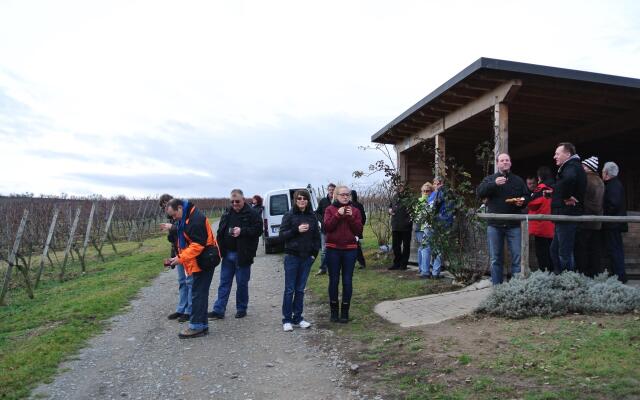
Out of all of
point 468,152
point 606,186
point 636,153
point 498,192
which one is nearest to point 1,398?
point 498,192

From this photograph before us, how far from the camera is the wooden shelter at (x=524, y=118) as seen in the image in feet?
26.2

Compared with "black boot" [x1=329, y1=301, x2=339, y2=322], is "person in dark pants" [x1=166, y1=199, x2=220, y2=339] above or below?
above

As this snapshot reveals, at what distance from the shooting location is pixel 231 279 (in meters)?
7.23

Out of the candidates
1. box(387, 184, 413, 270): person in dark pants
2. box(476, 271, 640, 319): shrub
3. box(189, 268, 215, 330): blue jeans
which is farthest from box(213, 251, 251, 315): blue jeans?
box(387, 184, 413, 270): person in dark pants

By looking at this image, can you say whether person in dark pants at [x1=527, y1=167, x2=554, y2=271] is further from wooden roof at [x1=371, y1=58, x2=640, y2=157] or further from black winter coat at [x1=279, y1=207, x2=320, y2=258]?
black winter coat at [x1=279, y1=207, x2=320, y2=258]

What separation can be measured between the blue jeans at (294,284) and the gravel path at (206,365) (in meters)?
0.26

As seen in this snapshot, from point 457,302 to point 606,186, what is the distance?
99.6 inches

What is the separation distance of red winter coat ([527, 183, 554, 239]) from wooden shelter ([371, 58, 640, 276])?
1.14 meters

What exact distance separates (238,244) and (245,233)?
0.21 metres

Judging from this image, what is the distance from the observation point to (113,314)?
25.9 ft

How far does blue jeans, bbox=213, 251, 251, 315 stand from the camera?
712 centimetres

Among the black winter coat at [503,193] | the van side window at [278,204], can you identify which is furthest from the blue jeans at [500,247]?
the van side window at [278,204]

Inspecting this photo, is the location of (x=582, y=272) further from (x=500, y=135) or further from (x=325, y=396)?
(x=325, y=396)

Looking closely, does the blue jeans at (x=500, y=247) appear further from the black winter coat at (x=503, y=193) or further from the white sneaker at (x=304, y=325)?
the white sneaker at (x=304, y=325)
